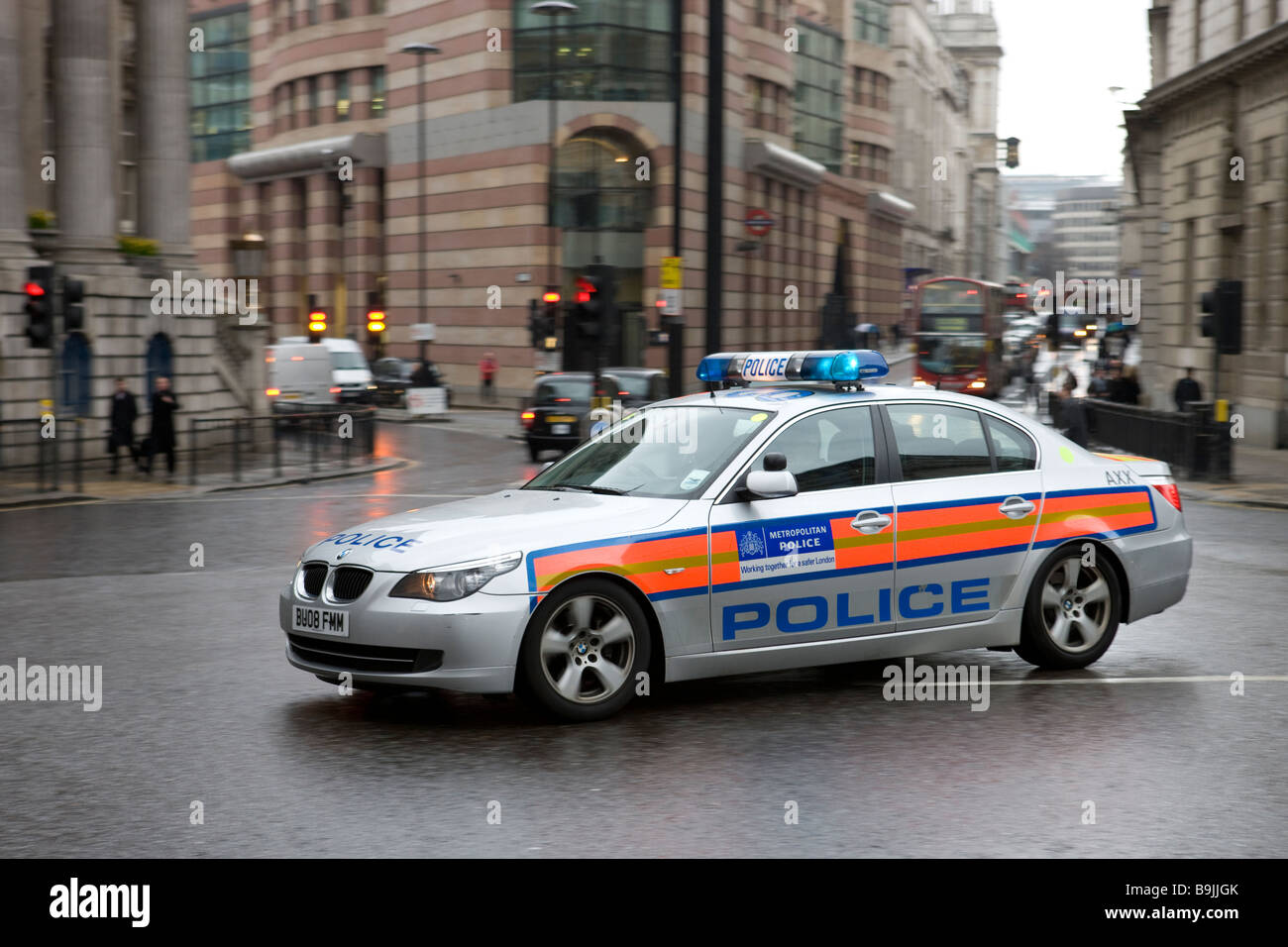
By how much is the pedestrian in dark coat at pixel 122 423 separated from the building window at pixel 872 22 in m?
72.4

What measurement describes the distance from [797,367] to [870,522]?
1.18m

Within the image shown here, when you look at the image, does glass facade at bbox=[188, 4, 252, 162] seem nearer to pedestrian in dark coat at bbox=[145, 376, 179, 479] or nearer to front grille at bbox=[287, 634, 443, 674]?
pedestrian in dark coat at bbox=[145, 376, 179, 479]

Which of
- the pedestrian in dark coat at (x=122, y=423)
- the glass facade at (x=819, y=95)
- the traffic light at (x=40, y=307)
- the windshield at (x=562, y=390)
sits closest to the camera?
the traffic light at (x=40, y=307)

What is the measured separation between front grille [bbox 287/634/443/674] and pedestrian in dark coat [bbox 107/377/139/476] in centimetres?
1961

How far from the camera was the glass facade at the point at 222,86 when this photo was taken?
83.0m

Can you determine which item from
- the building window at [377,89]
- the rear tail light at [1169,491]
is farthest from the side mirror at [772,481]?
the building window at [377,89]

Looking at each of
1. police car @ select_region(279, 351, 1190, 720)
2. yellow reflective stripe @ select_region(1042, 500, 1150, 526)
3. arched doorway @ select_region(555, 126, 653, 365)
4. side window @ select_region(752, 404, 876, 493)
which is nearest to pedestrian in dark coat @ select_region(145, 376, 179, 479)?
police car @ select_region(279, 351, 1190, 720)

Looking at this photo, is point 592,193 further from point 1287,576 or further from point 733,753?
point 733,753

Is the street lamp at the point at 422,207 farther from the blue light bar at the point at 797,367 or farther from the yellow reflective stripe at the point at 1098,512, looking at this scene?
the yellow reflective stripe at the point at 1098,512

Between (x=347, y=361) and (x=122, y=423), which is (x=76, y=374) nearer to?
(x=122, y=423)

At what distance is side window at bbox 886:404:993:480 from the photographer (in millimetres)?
8242
